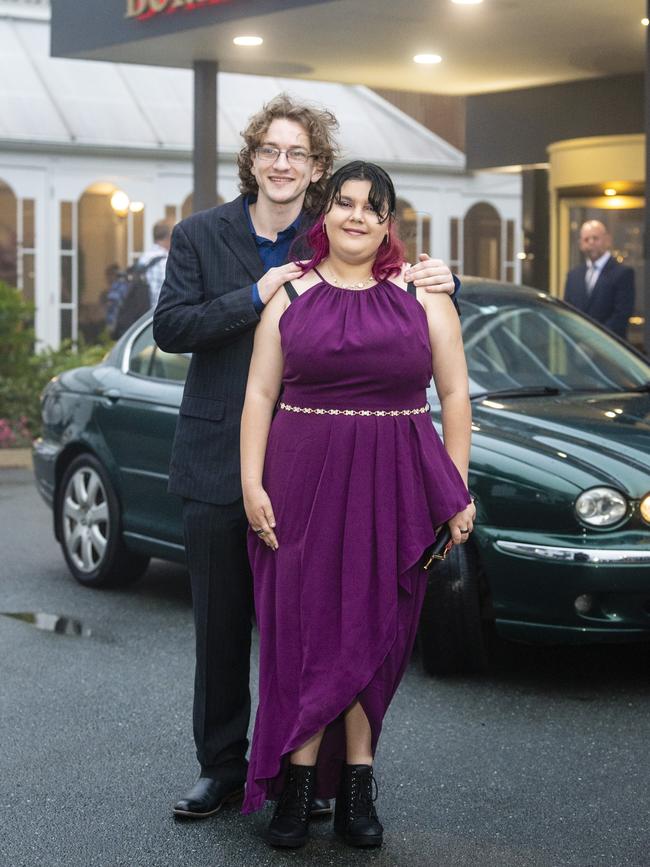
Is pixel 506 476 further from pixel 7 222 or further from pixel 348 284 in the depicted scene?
pixel 7 222

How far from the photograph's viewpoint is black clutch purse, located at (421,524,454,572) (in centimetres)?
427

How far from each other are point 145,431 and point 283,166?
10.9 ft

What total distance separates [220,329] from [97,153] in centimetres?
1701

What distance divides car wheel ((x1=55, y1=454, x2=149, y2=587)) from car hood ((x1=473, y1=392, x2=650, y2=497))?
7.18 feet

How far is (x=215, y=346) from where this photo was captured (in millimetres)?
4441

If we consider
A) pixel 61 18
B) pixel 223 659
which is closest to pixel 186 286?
pixel 223 659

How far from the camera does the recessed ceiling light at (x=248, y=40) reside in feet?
44.9

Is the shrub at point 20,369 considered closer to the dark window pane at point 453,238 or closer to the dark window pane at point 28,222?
the dark window pane at point 28,222

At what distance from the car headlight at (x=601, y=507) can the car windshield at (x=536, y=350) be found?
40.6 inches

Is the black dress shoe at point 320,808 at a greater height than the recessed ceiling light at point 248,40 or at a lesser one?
lesser

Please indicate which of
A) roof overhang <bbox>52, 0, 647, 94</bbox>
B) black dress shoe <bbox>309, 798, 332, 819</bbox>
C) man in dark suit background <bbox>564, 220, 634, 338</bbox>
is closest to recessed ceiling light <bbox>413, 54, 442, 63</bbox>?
roof overhang <bbox>52, 0, 647, 94</bbox>

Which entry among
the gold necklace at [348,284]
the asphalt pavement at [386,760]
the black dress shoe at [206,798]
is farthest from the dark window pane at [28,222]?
the gold necklace at [348,284]

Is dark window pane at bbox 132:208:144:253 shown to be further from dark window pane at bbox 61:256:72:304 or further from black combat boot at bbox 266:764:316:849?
black combat boot at bbox 266:764:316:849

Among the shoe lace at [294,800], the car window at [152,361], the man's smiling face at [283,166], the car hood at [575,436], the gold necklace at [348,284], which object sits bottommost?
the shoe lace at [294,800]
